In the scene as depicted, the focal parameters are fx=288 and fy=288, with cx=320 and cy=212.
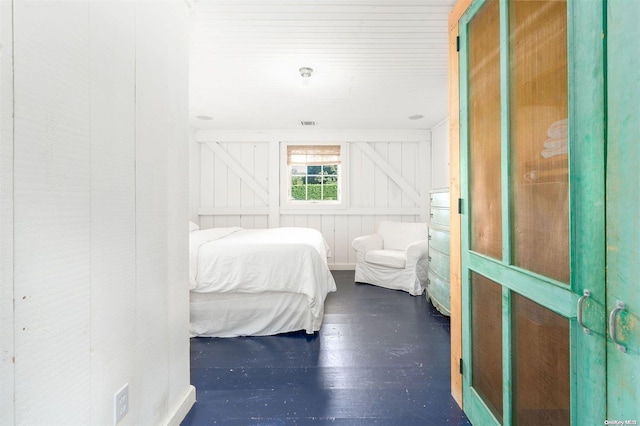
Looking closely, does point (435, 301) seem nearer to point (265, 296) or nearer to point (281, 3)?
point (265, 296)

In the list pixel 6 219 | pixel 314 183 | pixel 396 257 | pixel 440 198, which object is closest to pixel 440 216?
pixel 440 198

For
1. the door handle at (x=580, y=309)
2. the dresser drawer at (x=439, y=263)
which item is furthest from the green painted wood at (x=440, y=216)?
the door handle at (x=580, y=309)

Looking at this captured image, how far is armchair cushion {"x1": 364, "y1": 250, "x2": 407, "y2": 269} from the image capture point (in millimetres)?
3752

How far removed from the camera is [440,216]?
9.78ft

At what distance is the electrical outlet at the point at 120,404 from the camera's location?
1075 millimetres

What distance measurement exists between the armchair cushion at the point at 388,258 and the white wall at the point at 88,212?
9.31 ft

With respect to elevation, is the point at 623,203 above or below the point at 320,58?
below

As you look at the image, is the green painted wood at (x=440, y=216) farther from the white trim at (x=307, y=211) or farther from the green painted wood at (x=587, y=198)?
the green painted wood at (x=587, y=198)

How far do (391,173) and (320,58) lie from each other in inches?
111

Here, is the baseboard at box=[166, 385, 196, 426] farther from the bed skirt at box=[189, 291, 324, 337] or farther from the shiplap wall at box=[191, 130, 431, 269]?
the shiplap wall at box=[191, 130, 431, 269]

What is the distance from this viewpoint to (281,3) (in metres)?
1.85

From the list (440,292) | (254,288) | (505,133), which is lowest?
(440,292)

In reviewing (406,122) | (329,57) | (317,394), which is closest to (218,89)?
(329,57)

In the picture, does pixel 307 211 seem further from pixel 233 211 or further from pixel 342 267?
pixel 233 211
